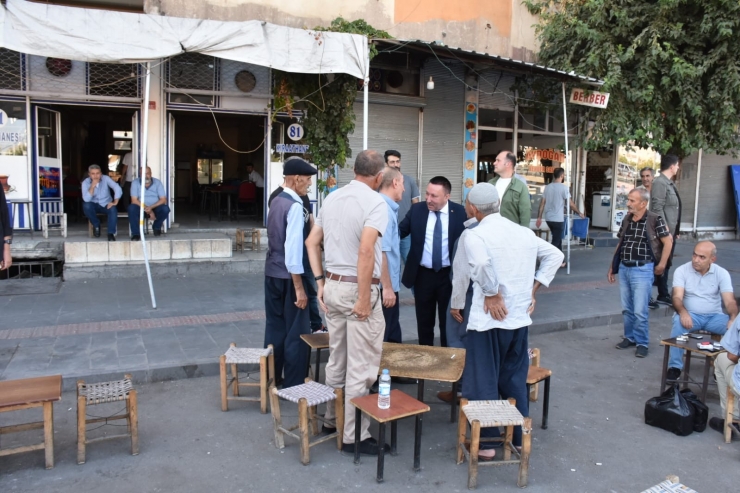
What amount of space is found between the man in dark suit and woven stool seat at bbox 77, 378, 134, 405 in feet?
8.17

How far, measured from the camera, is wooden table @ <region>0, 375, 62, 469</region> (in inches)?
142

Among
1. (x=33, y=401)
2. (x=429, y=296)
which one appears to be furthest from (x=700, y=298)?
(x=33, y=401)

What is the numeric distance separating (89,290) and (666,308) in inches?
334

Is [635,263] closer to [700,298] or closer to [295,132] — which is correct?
[700,298]

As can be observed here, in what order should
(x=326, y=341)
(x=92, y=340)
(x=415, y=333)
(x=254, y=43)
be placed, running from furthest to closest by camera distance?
(x=254, y=43) < (x=415, y=333) < (x=92, y=340) < (x=326, y=341)

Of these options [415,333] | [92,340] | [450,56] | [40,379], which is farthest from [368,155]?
[450,56]

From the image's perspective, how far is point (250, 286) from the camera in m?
9.13

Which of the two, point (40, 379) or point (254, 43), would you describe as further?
point (254, 43)

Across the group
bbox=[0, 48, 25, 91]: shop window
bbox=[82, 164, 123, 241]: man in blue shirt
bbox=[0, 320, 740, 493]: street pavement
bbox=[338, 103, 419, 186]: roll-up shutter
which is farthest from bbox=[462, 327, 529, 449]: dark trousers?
bbox=[0, 48, 25, 91]: shop window

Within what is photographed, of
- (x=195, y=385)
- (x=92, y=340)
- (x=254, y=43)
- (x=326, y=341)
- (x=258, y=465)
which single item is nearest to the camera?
(x=258, y=465)

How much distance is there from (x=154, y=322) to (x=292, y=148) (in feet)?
18.9

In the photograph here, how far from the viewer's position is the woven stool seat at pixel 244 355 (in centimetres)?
473

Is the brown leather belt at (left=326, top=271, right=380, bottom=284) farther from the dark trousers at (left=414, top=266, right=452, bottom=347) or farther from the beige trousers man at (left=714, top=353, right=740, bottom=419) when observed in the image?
the beige trousers man at (left=714, top=353, right=740, bottom=419)

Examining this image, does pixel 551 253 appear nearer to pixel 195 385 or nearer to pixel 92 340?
pixel 195 385
